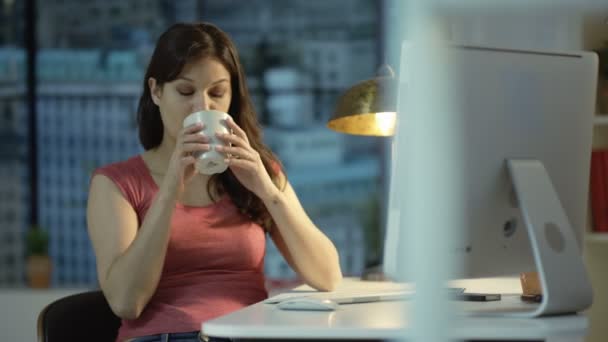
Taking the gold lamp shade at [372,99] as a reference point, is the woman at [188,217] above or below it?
below

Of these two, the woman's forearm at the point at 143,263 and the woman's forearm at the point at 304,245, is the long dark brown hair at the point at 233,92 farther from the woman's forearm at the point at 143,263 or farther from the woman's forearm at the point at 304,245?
the woman's forearm at the point at 143,263

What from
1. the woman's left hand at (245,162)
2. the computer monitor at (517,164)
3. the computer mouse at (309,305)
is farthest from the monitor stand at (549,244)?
the woman's left hand at (245,162)

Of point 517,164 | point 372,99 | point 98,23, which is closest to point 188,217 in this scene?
point 372,99

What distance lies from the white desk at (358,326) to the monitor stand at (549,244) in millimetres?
32

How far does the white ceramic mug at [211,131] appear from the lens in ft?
5.08

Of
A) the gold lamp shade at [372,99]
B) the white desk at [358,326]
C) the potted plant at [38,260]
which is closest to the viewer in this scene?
the white desk at [358,326]

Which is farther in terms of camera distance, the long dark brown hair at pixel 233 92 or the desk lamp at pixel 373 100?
the desk lamp at pixel 373 100

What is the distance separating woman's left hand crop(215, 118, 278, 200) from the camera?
1566 millimetres

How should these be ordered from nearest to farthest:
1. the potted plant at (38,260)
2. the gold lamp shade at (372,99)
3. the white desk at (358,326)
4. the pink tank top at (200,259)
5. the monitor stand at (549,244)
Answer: the white desk at (358,326), the monitor stand at (549,244), the pink tank top at (200,259), the gold lamp shade at (372,99), the potted plant at (38,260)

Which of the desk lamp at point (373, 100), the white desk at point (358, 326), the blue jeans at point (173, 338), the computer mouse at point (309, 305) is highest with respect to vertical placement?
the desk lamp at point (373, 100)

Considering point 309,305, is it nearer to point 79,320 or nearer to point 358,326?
point 358,326

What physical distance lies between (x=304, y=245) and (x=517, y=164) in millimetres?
635

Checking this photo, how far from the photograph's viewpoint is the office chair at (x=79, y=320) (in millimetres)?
1639

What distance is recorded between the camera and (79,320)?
1.72 metres
